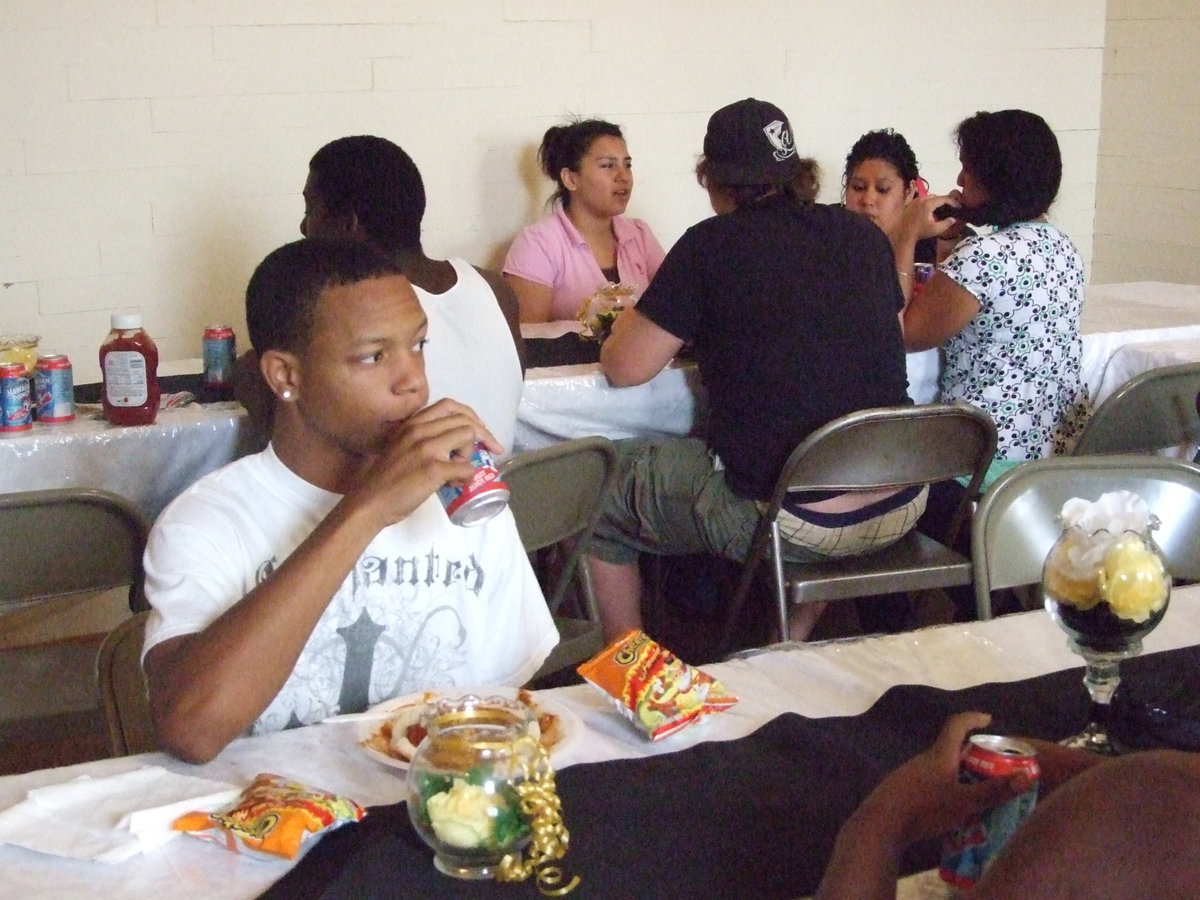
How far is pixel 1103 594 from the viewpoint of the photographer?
117 centimetres

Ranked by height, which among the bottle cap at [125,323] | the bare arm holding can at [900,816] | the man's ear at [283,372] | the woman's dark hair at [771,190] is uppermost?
the woman's dark hair at [771,190]

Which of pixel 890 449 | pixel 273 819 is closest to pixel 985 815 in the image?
pixel 273 819

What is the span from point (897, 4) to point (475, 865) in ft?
14.9

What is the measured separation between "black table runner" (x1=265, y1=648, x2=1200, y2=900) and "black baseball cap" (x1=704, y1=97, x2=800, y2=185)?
1.53m

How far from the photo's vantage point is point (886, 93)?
16.3 ft

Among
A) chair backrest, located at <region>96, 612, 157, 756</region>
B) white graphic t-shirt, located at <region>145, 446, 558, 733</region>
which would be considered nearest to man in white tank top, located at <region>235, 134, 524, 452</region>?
white graphic t-shirt, located at <region>145, 446, 558, 733</region>

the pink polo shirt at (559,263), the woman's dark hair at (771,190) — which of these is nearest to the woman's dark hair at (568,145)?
the pink polo shirt at (559,263)

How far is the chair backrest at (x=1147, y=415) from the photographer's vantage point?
8.94ft

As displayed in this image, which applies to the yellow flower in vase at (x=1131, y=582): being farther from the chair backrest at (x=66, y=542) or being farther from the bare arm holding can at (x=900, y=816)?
the chair backrest at (x=66, y=542)

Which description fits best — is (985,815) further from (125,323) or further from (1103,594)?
(125,323)

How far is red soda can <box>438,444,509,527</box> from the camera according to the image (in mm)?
1266

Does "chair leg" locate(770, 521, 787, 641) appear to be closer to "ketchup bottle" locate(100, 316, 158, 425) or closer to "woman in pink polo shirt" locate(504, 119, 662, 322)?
"ketchup bottle" locate(100, 316, 158, 425)

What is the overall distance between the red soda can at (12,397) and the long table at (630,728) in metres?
1.28

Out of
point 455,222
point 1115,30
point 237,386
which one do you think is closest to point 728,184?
point 237,386
